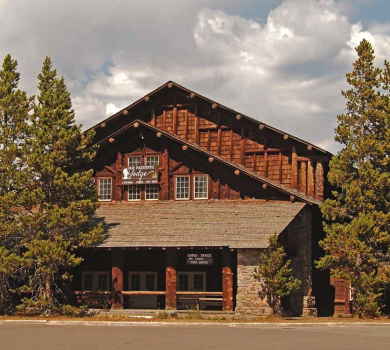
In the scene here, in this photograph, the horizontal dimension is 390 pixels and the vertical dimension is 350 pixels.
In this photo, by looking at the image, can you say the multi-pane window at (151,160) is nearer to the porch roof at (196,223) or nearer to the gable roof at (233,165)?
the gable roof at (233,165)

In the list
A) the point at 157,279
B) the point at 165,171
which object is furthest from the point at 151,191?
the point at 157,279

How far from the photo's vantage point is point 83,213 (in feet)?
108

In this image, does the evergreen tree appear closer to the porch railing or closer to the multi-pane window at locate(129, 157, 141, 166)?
the porch railing

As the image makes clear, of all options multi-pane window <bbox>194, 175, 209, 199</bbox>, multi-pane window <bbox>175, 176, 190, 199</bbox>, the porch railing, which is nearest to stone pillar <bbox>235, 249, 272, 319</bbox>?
the porch railing

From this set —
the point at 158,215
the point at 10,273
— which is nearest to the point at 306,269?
the point at 158,215

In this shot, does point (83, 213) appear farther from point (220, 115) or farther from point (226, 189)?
point (220, 115)

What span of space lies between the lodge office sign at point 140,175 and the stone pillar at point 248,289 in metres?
8.86

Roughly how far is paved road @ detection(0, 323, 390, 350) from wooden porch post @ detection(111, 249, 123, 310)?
555 cm

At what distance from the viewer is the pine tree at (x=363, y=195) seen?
31.2 m

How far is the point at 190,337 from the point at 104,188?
17.8 metres

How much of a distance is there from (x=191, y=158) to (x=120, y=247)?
7803 millimetres

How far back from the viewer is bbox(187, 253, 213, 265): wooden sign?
33031mm

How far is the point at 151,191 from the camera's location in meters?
38.4

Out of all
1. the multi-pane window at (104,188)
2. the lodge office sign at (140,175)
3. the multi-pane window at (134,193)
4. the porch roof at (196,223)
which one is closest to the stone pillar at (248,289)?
the porch roof at (196,223)
